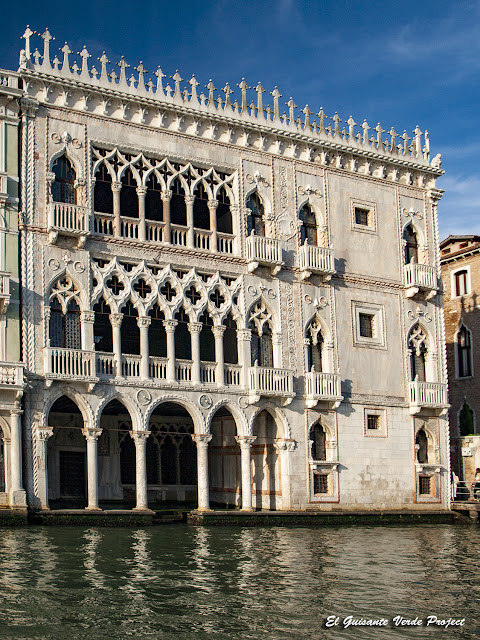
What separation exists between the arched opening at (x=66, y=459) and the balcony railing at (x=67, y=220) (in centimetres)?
514

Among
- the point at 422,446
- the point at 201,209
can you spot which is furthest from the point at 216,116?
the point at 422,446

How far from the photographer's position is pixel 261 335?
2797 cm

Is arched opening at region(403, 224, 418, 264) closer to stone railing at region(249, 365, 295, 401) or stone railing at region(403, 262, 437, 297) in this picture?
stone railing at region(403, 262, 437, 297)

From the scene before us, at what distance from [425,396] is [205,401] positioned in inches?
333

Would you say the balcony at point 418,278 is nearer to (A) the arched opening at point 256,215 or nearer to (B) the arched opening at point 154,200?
(A) the arched opening at point 256,215

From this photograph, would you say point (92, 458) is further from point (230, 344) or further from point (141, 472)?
point (230, 344)

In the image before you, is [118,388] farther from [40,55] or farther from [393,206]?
[393,206]

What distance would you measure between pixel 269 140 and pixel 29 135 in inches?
319

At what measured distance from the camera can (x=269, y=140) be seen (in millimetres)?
29312

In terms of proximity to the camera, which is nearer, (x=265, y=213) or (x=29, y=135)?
(x=29, y=135)

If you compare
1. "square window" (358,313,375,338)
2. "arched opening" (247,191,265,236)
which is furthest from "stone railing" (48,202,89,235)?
"square window" (358,313,375,338)

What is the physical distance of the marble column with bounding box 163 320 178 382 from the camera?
25.9 metres

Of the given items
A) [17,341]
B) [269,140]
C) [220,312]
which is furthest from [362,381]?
[17,341]

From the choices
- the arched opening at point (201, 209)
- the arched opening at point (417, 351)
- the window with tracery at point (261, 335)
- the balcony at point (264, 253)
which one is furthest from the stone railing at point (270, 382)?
the arched opening at point (417, 351)
